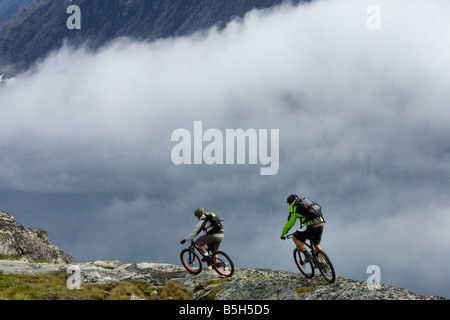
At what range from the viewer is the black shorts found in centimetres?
1675

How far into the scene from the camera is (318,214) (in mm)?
16469

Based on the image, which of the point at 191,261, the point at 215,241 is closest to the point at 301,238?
the point at 215,241

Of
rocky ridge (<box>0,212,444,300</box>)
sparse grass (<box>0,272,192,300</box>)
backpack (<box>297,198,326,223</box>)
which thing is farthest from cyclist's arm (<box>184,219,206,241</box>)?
backpack (<box>297,198,326,223</box>)

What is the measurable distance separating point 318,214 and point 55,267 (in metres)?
17.6

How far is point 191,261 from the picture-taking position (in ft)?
70.8

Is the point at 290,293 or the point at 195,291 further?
the point at 195,291

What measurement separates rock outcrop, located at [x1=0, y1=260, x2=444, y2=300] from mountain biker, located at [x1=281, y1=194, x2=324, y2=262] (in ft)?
5.25

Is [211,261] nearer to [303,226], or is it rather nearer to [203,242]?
[203,242]

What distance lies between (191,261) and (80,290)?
6.17 metres

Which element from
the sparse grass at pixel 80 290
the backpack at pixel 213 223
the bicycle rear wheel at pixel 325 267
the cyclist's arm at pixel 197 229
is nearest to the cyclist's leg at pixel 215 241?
the backpack at pixel 213 223

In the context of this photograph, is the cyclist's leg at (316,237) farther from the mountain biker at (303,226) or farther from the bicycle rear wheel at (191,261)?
the bicycle rear wheel at (191,261)

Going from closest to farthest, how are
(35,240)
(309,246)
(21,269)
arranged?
1. (309,246)
2. (21,269)
3. (35,240)
